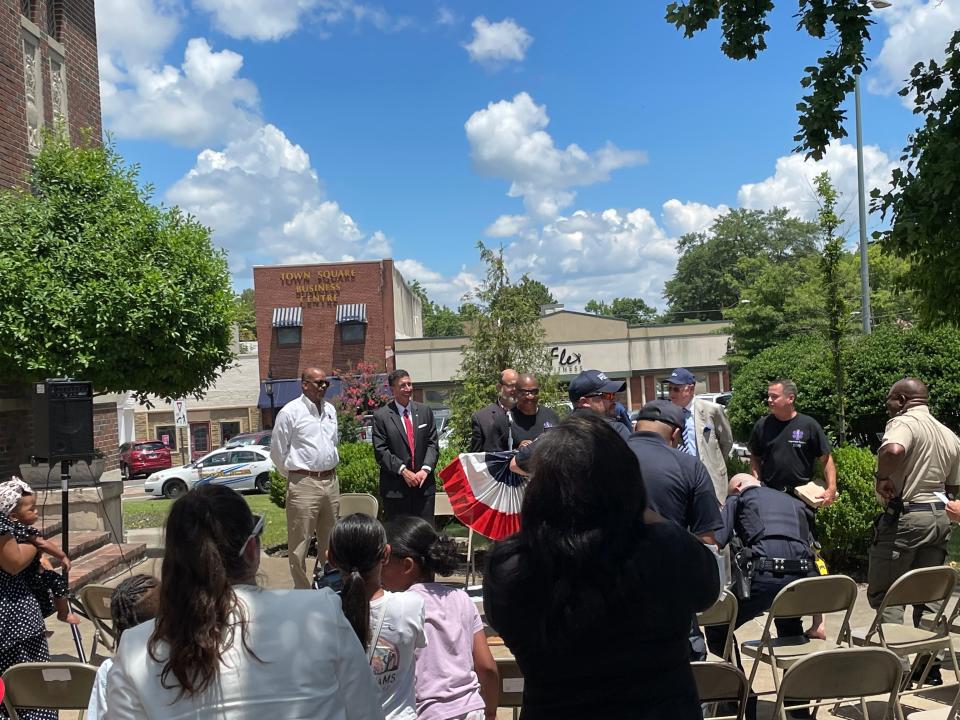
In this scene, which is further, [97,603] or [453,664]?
[97,603]

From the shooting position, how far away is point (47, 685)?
12.1 ft

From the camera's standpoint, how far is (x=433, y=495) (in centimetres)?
859

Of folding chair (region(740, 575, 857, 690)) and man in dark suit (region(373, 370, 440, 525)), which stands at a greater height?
man in dark suit (region(373, 370, 440, 525))

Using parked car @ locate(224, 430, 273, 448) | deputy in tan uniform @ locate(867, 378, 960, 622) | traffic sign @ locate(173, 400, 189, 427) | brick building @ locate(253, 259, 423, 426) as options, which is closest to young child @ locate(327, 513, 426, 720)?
deputy in tan uniform @ locate(867, 378, 960, 622)

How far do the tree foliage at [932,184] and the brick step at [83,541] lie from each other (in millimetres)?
8913

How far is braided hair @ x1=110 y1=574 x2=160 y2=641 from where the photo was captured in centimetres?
308

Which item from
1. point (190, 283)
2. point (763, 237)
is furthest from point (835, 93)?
point (763, 237)

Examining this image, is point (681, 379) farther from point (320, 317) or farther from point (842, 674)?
point (320, 317)

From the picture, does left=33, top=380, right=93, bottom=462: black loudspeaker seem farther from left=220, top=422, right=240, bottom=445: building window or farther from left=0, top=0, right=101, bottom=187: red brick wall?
left=220, top=422, right=240, bottom=445: building window

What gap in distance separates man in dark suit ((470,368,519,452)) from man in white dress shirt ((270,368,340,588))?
148 cm

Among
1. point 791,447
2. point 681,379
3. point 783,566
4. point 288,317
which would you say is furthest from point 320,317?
point 783,566

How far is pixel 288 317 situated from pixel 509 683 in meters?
40.4

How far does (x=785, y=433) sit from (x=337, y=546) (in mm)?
4406

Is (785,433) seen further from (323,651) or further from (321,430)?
(323,651)
